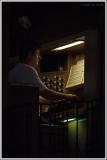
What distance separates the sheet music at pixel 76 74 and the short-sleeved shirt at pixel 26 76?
678 millimetres

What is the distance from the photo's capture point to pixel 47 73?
7465 mm

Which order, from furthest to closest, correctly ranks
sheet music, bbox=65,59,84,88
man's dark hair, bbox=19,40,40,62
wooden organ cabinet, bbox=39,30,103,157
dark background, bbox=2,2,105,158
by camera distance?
sheet music, bbox=65,59,84,88, man's dark hair, bbox=19,40,40,62, dark background, bbox=2,2,105,158, wooden organ cabinet, bbox=39,30,103,157

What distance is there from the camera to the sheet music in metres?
6.60

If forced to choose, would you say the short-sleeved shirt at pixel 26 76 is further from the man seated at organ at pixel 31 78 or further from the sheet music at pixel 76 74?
the sheet music at pixel 76 74

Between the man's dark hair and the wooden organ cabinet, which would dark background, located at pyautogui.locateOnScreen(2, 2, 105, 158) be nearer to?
the wooden organ cabinet

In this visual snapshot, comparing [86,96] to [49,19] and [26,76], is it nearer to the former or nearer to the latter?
[26,76]

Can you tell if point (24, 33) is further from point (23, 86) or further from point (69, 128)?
point (69, 128)

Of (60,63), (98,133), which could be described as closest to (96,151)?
(98,133)

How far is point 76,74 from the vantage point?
267 inches

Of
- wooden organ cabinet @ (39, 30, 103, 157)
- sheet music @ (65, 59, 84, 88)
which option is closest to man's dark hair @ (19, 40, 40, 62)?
wooden organ cabinet @ (39, 30, 103, 157)

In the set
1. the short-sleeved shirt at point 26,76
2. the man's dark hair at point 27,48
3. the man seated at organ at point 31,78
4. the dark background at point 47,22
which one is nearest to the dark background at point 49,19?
the dark background at point 47,22

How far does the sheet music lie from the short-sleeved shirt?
0.68m

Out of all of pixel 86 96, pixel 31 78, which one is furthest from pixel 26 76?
pixel 86 96

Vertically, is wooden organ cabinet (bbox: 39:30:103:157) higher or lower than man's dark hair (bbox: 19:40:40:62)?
lower
